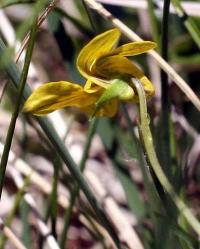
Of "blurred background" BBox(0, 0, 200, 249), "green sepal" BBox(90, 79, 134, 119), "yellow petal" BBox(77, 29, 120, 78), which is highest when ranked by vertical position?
"yellow petal" BBox(77, 29, 120, 78)

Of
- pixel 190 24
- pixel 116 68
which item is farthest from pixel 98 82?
pixel 190 24

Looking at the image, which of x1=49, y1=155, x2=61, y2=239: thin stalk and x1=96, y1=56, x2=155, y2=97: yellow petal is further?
x1=49, y1=155, x2=61, y2=239: thin stalk

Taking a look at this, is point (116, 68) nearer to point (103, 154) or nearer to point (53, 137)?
point (53, 137)

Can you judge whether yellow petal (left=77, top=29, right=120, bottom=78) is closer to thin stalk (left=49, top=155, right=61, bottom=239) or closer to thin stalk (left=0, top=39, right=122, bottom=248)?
thin stalk (left=0, top=39, right=122, bottom=248)

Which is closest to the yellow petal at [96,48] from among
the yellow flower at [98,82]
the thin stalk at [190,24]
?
the yellow flower at [98,82]

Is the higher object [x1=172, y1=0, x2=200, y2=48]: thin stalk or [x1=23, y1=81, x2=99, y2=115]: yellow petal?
[x1=23, y1=81, x2=99, y2=115]: yellow petal

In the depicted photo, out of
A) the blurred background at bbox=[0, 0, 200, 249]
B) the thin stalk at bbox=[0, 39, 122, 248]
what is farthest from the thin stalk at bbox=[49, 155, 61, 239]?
the thin stalk at bbox=[0, 39, 122, 248]

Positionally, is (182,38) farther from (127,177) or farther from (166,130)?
(166,130)

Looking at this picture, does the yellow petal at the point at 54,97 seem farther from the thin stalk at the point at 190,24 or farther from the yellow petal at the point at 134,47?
the thin stalk at the point at 190,24
